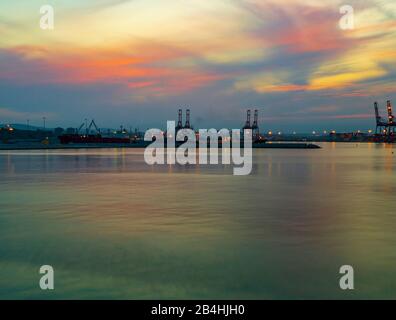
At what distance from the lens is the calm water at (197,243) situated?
912 centimetres

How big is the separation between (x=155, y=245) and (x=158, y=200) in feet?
28.8

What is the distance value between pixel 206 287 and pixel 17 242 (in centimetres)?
609

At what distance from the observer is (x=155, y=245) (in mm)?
12305

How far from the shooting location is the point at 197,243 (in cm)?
1256

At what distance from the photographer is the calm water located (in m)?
9.12

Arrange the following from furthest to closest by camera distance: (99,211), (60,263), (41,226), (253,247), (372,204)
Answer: (372,204) → (99,211) → (41,226) → (253,247) → (60,263)

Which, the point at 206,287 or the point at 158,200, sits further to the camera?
the point at 158,200

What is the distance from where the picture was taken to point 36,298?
28.2 feet

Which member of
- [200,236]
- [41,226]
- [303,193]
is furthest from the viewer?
[303,193]
